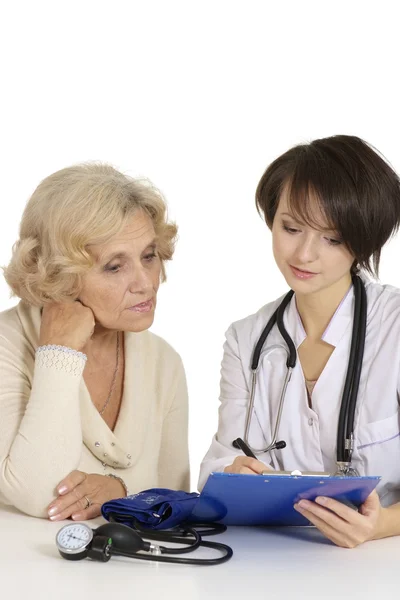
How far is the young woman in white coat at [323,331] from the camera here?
7.08 ft

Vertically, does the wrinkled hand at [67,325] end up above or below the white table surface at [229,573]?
above

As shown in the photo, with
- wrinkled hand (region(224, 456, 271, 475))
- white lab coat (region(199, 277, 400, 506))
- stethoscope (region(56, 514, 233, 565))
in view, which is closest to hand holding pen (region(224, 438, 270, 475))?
wrinkled hand (region(224, 456, 271, 475))

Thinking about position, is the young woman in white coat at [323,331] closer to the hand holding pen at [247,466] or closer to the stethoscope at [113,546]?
the hand holding pen at [247,466]

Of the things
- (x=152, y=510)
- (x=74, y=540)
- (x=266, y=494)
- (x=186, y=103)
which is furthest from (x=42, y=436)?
(x=186, y=103)

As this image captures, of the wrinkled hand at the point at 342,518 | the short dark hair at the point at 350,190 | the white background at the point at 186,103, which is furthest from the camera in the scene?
the white background at the point at 186,103

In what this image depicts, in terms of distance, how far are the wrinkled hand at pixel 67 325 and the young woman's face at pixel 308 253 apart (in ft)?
1.74

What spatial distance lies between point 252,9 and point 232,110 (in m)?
0.47

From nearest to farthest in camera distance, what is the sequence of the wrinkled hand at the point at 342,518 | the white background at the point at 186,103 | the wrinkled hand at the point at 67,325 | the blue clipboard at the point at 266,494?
1. the blue clipboard at the point at 266,494
2. the wrinkled hand at the point at 342,518
3. the wrinkled hand at the point at 67,325
4. the white background at the point at 186,103

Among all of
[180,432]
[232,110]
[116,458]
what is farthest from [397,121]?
[116,458]

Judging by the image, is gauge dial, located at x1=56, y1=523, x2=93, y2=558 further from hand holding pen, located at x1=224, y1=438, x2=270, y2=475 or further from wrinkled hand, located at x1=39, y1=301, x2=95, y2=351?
wrinkled hand, located at x1=39, y1=301, x2=95, y2=351

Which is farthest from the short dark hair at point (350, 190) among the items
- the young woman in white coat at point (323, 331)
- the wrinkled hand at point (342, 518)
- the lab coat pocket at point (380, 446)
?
the wrinkled hand at point (342, 518)

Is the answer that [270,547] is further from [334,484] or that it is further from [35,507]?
[35,507]

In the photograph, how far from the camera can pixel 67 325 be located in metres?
2.35

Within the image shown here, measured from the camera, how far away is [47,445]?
2207 millimetres
